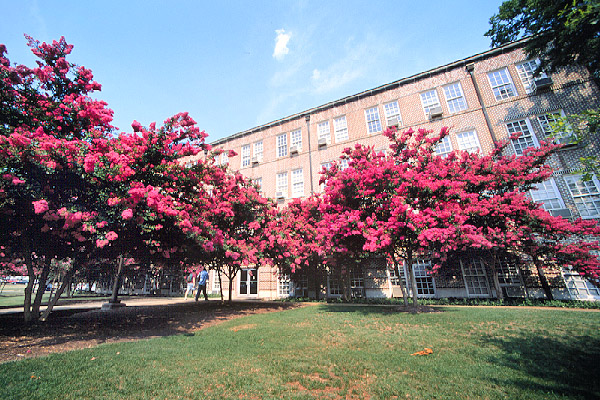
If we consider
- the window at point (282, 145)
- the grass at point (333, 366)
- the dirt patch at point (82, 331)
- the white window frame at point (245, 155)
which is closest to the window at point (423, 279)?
the grass at point (333, 366)

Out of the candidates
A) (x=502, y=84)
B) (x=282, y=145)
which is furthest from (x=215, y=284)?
(x=502, y=84)

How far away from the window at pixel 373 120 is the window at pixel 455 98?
478 centimetres

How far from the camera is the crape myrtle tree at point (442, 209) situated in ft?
29.5

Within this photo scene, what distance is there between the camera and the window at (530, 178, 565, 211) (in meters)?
14.0

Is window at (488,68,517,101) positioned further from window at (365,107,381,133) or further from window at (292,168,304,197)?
window at (292,168,304,197)

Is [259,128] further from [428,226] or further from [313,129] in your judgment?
[428,226]

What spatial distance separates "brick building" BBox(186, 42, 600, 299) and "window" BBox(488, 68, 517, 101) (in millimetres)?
53

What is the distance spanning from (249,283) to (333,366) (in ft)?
60.0

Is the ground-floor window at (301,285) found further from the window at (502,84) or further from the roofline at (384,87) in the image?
the window at (502,84)

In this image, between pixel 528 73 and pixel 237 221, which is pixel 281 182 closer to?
pixel 237 221

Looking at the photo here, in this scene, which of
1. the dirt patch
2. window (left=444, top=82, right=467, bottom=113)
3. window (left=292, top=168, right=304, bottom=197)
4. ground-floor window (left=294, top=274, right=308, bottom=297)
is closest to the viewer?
the dirt patch

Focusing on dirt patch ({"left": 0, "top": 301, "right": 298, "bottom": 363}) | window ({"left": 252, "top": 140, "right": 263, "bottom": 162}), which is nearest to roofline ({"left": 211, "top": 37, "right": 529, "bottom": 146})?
window ({"left": 252, "top": 140, "right": 263, "bottom": 162})

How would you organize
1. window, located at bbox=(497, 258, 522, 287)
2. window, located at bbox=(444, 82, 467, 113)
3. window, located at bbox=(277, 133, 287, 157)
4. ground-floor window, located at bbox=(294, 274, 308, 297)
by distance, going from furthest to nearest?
window, located at bbox=(277, 133, 287, 157) < ground-floor window, located at bbox=(294, 274, 308, 297) < window, located at bbox=(444, 82, 467, 113) < window, located at bbox=(497, 258, 522, 287)

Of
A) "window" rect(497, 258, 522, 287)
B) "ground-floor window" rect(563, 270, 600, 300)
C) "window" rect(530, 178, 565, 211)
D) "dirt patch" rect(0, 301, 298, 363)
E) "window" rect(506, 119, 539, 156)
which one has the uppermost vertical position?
"window" rect(506, 119, 539, 156)
